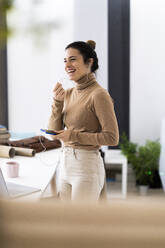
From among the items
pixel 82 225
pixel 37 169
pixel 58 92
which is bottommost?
pixel 37 169

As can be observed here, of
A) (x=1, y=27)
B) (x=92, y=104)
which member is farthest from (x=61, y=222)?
(x=92, y=104)

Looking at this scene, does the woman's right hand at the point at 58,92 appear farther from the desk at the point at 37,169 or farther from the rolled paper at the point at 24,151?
the rolled paper at the point at 24,151

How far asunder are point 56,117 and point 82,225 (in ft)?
1.26

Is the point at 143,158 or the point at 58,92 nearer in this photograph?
the point at 58,92

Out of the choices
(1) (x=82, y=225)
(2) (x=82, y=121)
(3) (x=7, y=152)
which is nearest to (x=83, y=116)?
(2) (x=82, y=121)

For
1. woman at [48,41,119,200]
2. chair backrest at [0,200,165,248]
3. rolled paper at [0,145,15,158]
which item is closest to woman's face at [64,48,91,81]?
woman at [48,41,119,200]

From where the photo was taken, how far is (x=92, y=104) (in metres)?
0.56

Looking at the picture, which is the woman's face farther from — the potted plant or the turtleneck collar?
the potted plant

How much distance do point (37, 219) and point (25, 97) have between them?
12.7 inches

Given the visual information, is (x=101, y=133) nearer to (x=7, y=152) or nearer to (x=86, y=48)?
(x=86, y=48)

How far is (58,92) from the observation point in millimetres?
475

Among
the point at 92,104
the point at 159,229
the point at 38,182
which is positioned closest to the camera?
the point at 159,229

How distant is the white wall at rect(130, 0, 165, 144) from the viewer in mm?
294

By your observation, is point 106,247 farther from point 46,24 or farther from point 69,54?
point 69,54
